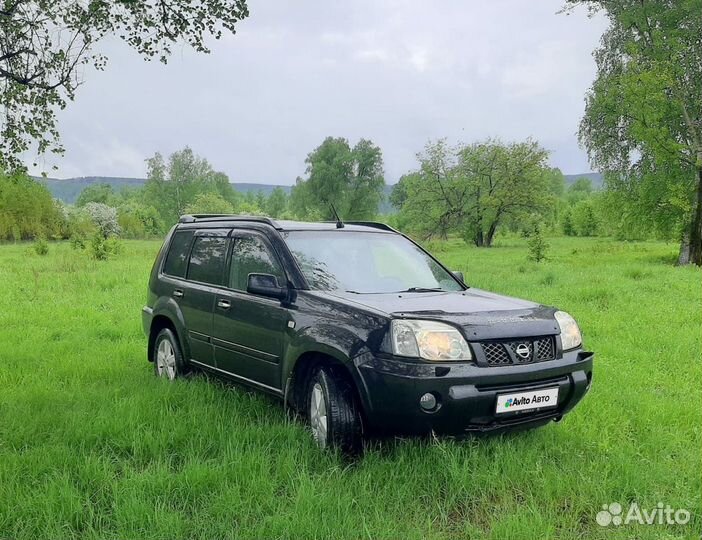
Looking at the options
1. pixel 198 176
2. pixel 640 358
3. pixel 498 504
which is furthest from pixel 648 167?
pixel 198 176

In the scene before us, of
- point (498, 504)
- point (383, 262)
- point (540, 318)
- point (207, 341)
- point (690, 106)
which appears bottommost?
point (498, 504)

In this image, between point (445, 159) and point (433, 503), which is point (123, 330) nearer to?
point (433, 503)

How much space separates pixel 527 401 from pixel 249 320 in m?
2.23

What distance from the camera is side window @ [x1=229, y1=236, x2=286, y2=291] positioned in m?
4.66

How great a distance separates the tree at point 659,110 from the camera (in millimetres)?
21047

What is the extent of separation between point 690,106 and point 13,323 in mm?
23606

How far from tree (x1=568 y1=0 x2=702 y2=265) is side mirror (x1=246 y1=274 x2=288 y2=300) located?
20853 millimetres

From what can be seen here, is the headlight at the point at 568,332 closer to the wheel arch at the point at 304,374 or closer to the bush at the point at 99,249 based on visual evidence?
the wheel arch at the point at 304,374

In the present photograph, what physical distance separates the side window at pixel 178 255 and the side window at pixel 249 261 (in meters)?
0.98

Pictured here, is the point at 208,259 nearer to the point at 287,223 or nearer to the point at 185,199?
the point at 287,223

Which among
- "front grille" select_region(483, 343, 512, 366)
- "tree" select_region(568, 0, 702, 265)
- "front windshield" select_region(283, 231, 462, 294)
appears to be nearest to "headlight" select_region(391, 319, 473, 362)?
"front grille" select_region(483, 343, 512, 366)

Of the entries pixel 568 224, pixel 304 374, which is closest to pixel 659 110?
pixel 304 374

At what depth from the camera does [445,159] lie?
51438 millimetres

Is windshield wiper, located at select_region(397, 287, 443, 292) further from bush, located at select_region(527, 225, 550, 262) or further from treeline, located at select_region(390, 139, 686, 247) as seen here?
treeline, located at select_region(390, 139, 686, 247)
